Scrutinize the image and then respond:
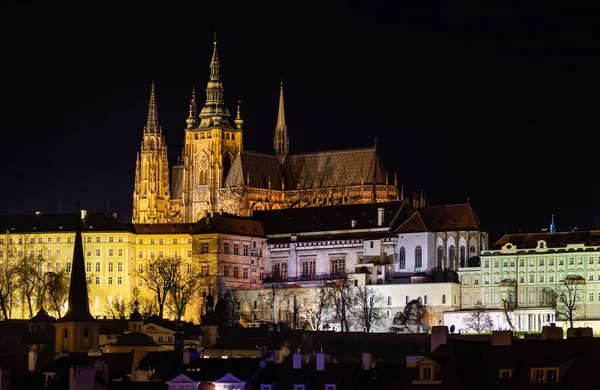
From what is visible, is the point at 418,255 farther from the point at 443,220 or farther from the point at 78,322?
the point at 78,322

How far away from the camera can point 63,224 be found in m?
198

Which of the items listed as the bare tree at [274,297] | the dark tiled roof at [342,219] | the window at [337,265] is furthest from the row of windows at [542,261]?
the bare tree at [274,297]

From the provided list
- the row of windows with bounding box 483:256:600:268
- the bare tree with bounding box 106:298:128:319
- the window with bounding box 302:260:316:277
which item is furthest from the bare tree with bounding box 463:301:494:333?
the bare tree with bounding box 106:298:128:319

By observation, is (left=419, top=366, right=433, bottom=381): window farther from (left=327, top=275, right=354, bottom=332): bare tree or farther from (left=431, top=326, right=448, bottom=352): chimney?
(left=327, top=275, right=354, bottom=332): bare tree

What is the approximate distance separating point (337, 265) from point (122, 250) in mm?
19941

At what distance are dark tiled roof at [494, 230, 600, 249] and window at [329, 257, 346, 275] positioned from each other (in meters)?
16.3

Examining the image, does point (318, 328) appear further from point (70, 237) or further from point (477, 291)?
point (70, 237)

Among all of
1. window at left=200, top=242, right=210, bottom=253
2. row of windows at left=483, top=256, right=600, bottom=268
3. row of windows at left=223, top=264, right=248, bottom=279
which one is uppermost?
window at left=200, top=242, right=210, bottom=253

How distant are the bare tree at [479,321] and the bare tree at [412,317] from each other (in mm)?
3482

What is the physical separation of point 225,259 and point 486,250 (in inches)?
962

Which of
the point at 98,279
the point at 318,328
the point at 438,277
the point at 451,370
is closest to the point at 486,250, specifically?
the point at 438,277

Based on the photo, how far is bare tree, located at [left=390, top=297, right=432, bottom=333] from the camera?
17162 centimetres

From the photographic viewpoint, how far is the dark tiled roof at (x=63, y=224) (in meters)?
196

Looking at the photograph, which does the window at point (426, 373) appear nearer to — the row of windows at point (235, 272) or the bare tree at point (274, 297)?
the bare tree at point (274, 297)
